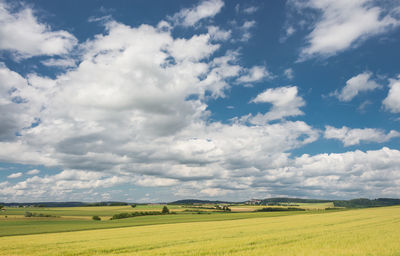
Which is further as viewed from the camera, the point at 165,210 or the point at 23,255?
the point at 165,210

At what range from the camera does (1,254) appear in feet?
67.9

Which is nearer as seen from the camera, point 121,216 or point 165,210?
point 121,216

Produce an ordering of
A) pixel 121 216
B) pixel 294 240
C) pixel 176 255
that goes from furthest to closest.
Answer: pixel 121 216 < pixel 294 240 < pixel 176 255

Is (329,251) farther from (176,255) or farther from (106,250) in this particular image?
(106,250)

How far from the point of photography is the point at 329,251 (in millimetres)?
17453

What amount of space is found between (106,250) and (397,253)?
61.9 feet

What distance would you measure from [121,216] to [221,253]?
89997mm

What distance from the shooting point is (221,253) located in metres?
18.0

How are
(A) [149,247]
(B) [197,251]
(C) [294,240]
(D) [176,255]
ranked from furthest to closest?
(C) [294,240], (A) [149,247], (B) [197,251], (D) [176,255]

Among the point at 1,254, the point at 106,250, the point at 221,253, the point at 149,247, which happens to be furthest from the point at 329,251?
the point at 1,254

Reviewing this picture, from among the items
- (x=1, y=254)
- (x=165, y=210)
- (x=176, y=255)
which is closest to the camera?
(x=176, y=255)

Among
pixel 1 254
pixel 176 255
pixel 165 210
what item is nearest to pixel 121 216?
pixel 165 210

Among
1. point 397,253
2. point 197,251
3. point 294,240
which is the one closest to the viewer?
point 397,253

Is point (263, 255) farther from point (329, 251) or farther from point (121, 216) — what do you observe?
point (121, 216)
